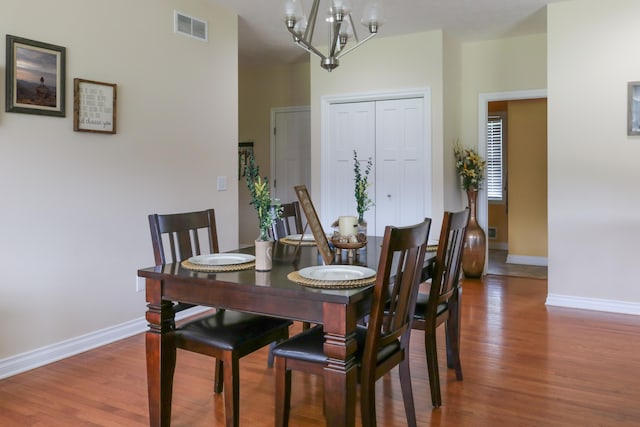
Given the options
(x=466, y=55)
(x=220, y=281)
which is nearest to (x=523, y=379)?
(x=220, y=281)

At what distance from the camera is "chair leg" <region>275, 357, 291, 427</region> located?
2.02 m

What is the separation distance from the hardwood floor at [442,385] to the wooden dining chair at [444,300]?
17cm

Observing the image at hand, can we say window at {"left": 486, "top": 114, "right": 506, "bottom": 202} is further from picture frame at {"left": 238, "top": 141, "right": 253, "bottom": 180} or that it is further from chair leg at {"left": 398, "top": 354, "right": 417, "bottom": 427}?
chair leg at {"left": 398, "top": 354, "right": 417, "bottom": 427}

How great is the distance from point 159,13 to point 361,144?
2505 millimetres

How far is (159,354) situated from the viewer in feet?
7.01

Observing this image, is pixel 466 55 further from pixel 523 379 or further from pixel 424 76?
pixel 523 379

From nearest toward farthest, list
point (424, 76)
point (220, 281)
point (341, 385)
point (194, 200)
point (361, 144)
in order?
1. point (341, 385)
2. point (220, 281)
3. point (194, 200)
4. point (424, 76)
5. point (361, 144)

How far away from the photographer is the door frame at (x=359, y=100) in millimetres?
5191

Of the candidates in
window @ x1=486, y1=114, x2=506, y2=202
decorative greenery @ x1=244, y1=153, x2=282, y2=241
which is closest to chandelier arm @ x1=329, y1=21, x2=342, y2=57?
decorative greenery @ x1=244, y1=153, x2=282, y2=241

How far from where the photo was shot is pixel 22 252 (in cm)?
300

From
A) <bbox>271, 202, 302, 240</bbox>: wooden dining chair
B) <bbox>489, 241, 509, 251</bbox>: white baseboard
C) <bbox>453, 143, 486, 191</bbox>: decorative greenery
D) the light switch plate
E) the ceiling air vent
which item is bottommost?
<bbox>489, 241, 509, 251</bbox>: white baseboard

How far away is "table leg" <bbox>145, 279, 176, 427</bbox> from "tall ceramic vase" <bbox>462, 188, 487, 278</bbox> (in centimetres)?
396

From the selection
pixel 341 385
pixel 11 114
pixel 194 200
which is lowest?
pixel 341 385

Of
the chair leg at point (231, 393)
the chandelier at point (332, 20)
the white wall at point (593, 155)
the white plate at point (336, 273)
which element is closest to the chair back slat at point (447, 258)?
the white plate at point (336, 273)
